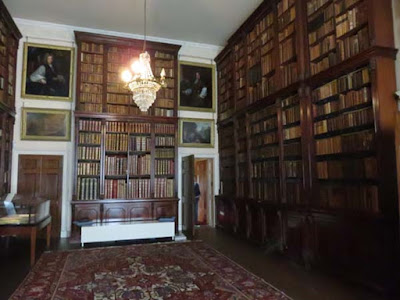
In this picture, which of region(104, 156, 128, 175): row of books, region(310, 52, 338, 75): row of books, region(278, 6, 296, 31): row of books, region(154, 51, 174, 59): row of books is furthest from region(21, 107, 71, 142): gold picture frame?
region(310, 52, 338, 75): row of books

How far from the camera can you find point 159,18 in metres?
6.69

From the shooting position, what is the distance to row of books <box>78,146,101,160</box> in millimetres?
6587

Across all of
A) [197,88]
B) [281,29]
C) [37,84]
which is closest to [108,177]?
[37,84]

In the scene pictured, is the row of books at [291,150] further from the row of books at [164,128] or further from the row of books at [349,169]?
the row of books at [164,128]

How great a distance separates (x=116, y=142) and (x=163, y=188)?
5.11 feet

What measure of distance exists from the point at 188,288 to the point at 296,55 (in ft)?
12.6

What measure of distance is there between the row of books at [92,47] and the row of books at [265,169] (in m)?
4.47

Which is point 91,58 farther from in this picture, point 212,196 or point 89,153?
point 212,196

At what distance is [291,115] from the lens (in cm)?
489

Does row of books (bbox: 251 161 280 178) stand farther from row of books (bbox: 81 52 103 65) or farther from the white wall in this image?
row of books (bbox: 81 52 103 65)

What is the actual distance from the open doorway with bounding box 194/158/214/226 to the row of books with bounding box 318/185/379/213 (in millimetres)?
4101

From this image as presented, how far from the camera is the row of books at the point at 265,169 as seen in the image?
5320 mm

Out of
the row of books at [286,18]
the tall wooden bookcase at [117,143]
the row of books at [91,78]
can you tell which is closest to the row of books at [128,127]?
the tall wooden bookcase at [117,143]

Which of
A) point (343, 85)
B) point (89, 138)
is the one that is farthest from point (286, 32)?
point (89, 138)
